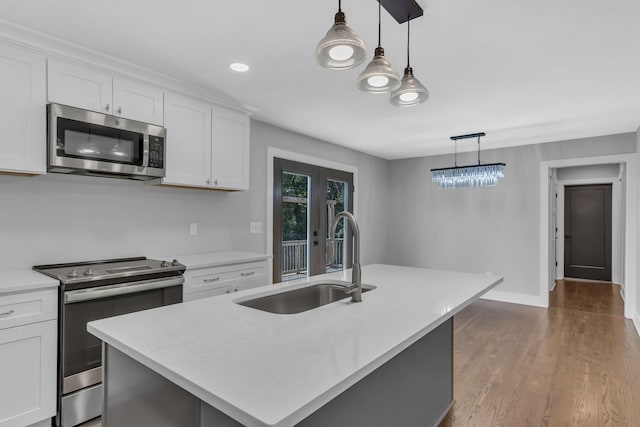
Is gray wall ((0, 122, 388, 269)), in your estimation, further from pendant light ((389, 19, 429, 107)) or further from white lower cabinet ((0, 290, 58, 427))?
pendant light ((389, 19, 429, 107))

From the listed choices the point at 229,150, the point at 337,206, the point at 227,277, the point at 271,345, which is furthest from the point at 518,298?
the point at 271,345

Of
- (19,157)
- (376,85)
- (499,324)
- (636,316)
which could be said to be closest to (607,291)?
(636,316)

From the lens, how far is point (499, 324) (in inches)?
166

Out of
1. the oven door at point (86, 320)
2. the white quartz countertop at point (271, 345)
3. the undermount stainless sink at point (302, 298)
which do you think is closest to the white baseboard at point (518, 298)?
the white quartz countertop at point (271, 345)

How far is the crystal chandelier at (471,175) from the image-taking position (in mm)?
4242

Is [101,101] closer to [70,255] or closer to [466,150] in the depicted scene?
[70,255]

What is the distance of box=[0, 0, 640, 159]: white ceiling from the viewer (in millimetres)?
1891

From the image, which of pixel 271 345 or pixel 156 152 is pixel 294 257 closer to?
pixel 156 152

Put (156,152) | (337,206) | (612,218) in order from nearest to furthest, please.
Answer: (156,152)
(337,206)
(612,218)

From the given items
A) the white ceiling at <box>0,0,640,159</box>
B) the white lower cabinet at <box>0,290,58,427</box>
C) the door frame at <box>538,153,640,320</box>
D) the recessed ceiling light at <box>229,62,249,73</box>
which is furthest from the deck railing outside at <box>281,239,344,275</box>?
the door frame at <box>538,153,640,320</box>

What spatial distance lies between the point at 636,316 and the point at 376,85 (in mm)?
4501

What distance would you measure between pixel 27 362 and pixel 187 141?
5.99 ft

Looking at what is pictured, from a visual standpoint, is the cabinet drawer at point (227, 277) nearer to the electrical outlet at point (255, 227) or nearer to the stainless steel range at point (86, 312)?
the stainless steel range at point (86, 312)

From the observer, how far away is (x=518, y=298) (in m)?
5.19
